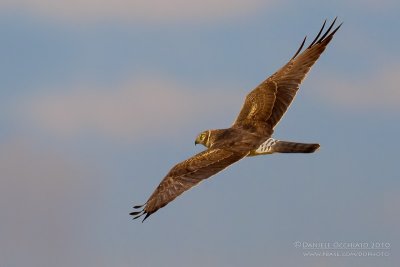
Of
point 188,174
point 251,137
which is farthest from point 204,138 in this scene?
point 188,174

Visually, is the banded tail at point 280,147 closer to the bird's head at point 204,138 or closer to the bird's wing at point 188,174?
the bird's wing at point 188,174

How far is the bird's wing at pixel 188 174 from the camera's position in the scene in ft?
67.2

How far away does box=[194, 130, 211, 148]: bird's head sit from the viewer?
79.3ft

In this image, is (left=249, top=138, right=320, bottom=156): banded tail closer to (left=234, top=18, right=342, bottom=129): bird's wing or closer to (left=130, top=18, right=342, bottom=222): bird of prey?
(left=130, top=18, right=342, bottom=222): bird of prey

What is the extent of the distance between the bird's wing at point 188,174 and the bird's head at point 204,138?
1.72m

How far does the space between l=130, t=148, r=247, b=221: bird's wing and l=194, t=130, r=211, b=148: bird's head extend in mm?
1724

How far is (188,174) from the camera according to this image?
69.8ft

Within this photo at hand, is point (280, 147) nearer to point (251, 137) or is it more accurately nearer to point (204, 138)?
point (251, 137)

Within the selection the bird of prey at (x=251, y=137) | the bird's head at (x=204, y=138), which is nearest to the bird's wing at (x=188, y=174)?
the bird of prey at (x=251, y=137)

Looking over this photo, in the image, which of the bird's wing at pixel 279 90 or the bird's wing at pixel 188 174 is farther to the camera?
the bird's wing at pixel 279 90

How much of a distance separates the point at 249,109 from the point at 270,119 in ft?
2.28

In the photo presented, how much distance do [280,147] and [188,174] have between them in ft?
9.36

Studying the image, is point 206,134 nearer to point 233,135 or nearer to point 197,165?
point 233,135

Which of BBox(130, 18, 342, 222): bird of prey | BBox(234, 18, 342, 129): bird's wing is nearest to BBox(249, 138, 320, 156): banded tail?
BBox(130, 18, 342, 222): bird of prey
